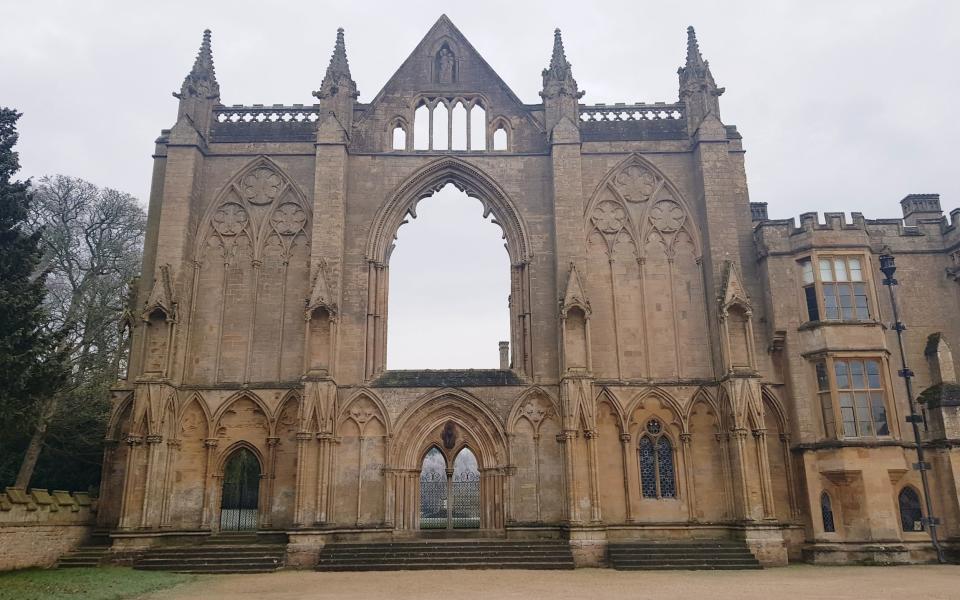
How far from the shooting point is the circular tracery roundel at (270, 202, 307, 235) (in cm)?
2297

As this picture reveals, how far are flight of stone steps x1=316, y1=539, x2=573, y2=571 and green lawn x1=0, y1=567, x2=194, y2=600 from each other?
3.85m

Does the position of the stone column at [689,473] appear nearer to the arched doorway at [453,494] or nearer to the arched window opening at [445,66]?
the arched doorway at [453,494]

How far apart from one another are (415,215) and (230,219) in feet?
19.4

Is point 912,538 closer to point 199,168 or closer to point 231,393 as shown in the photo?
point 231,393

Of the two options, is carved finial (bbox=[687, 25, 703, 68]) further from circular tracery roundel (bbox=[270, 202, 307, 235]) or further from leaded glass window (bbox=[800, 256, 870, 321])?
circular tracery roundel (bbox=[270, 202, 307, 235])

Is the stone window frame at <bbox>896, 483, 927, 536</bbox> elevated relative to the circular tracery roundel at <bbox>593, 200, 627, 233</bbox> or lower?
lower

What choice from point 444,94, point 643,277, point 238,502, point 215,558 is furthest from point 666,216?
point 215,558

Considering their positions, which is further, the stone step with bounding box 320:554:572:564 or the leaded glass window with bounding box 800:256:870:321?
the leaded glass window with bounding box 800:256:870:321

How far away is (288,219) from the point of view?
23094mm

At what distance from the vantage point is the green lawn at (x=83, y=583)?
1324cm

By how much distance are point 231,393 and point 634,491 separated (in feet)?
39.8

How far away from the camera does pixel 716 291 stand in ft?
70.7

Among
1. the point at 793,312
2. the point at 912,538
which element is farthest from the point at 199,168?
the point at 912,538

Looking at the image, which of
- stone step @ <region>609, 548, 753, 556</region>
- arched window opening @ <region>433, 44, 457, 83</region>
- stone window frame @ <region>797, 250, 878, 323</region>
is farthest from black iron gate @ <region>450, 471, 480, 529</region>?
arched window opening @ <region>433, 44, 457, 83</region>
